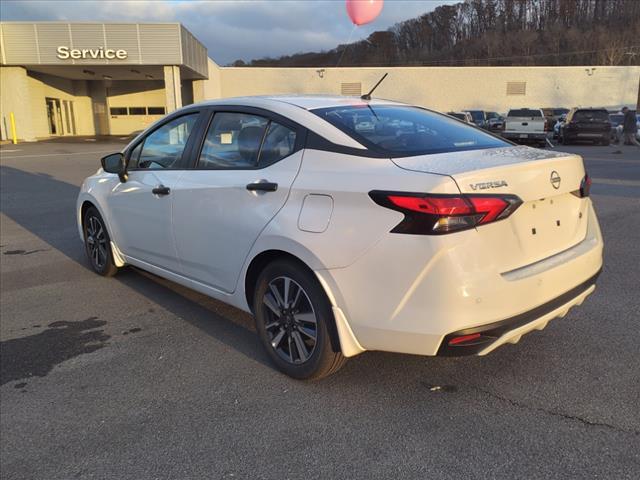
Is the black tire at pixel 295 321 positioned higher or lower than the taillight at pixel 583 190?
lower

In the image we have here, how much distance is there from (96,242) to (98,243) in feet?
0.15

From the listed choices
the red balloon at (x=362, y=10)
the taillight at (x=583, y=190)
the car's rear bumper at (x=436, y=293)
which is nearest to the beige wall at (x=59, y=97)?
the red balloon at (x=362, y=10)

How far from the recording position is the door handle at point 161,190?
402 centimetres

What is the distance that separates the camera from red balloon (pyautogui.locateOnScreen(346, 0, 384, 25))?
1369cm

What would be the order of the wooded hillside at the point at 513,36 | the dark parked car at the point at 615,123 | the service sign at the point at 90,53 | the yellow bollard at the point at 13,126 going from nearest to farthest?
the dark parked car at the point at 615,123
the service sign at the point at 90,53
the yellow bollard at the point at 13,126
the wooded hillside at the point at 513,36

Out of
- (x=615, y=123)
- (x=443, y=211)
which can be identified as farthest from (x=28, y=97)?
(x=443, y=211)

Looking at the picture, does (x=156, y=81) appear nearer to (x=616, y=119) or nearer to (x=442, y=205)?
(x=616, y=119)

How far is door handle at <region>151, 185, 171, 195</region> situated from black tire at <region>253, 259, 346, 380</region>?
1207 mm

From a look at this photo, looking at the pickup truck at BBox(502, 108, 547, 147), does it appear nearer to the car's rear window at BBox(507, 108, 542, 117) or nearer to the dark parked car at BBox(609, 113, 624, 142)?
the car's rear window at BBox(507, 108, 542, 117)

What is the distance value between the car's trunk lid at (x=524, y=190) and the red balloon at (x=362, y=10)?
38.8 feet

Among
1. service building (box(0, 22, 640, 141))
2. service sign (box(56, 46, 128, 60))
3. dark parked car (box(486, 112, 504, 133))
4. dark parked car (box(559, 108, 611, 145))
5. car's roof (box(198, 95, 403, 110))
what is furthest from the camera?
service building (box(0, 22, 640, 141))

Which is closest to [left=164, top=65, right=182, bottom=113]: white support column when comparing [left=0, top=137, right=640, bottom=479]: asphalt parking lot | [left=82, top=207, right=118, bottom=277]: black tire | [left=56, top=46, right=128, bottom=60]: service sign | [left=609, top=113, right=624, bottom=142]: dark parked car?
[left=56, top=46, right=128, bottom=60]: service sign

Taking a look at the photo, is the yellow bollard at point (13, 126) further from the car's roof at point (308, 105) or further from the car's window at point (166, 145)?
the car's roof at point (308, 105)

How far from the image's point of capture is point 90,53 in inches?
1153
